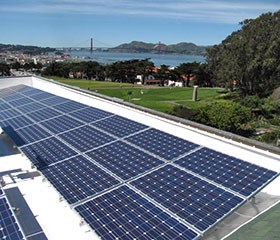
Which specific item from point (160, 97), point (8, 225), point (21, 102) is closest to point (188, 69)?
point (160, 97)

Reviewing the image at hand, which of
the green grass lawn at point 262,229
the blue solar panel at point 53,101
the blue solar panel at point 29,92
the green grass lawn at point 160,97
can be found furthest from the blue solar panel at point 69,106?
the green grass lawn at point 160,97

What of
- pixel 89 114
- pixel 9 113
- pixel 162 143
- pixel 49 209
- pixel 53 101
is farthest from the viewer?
pixel 53 101

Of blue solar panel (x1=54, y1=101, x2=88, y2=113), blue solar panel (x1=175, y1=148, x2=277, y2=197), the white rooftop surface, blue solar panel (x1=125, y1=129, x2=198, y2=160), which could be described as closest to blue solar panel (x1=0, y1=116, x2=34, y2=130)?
blue solar panel (x1=54, y1=101, x2=88, y2=113)

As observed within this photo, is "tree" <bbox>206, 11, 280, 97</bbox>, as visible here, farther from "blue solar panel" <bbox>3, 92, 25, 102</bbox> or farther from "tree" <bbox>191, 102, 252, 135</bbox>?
"blue solar panel" <bbox>3, 92, 25, 102</bbox>

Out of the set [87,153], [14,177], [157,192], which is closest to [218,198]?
[157,192]

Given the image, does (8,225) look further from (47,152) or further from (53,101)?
(53,101)

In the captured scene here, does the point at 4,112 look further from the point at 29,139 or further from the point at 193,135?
the point at 193,135
